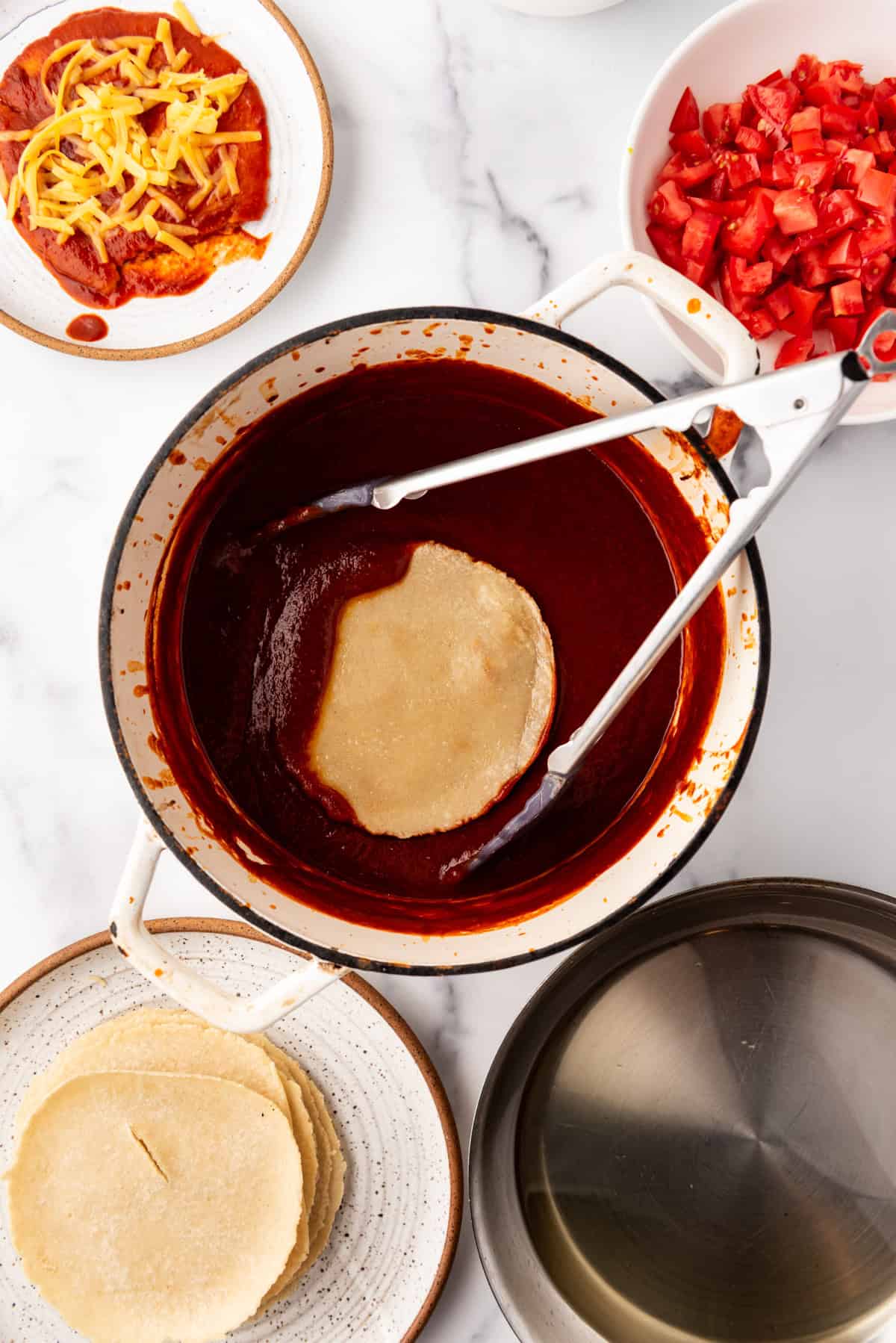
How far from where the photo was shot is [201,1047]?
106cm

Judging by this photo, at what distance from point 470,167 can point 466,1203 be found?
Result: 0.98 metres

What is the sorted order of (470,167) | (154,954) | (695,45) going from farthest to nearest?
(470,167)
(695,45)
(154,954)

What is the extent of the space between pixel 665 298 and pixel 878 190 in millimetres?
294

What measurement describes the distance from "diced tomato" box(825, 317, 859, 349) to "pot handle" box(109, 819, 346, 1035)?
69 centimetres

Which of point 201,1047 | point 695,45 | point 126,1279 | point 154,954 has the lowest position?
point 126,1279

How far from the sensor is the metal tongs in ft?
2.26

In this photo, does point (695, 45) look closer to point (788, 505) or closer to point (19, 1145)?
point (788, 505)

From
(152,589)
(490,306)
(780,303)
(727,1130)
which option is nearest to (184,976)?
(152,589)

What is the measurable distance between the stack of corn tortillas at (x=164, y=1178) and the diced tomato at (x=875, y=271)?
873mm

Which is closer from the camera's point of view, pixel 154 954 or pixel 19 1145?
pixel 154 954

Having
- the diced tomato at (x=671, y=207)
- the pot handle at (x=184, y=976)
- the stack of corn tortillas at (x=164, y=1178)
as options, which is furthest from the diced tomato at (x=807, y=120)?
the stack of corn tortillas at (x=164, y=1178)

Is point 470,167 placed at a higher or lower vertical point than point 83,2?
lower

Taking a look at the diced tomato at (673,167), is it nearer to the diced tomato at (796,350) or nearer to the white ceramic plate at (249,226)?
the diced tomato at (796,350)

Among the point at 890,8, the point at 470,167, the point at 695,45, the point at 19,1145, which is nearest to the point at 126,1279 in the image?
the point at 19,1145
